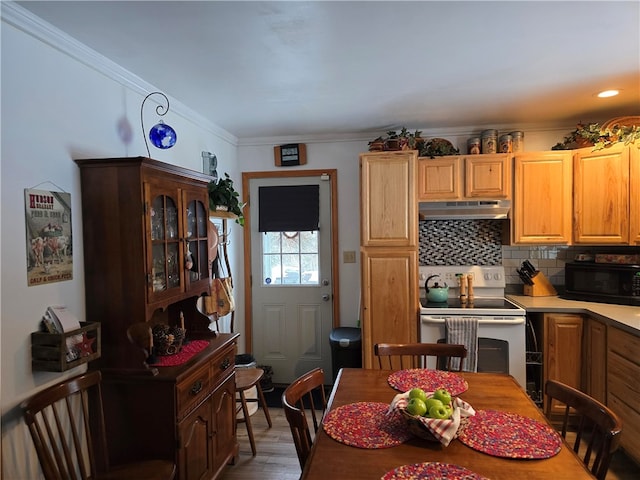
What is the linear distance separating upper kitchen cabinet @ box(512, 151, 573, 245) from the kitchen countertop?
467 mm

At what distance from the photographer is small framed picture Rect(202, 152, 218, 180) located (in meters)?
3.20

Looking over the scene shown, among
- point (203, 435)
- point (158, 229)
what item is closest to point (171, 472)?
point (203, 435)

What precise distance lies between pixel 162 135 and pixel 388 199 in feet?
5.77

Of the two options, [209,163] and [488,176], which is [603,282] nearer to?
[488,176]

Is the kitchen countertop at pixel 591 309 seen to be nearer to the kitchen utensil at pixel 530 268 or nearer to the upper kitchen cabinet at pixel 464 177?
the kitchen utensil at pixel 530 268

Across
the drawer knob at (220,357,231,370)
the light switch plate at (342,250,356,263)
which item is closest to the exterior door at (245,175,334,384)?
the light switch plate at (342,250,356,263)

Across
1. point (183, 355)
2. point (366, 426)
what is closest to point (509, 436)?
point (366, 426)

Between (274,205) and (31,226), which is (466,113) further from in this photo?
(31,226)

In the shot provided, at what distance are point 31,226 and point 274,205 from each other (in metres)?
2.40

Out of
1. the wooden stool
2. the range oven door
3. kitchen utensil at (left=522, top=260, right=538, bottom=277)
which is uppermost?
kitchen utensil at (left=522, top=260, right=538, bottom=277)

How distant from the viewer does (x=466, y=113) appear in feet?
10.5

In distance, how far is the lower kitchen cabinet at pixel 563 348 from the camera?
3.00m

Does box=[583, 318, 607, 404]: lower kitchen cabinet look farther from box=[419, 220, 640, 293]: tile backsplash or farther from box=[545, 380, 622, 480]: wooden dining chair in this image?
box=[545, 380, 622, 480]: wooden dining chair

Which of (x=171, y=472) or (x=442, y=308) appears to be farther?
(x=442, y=308)
